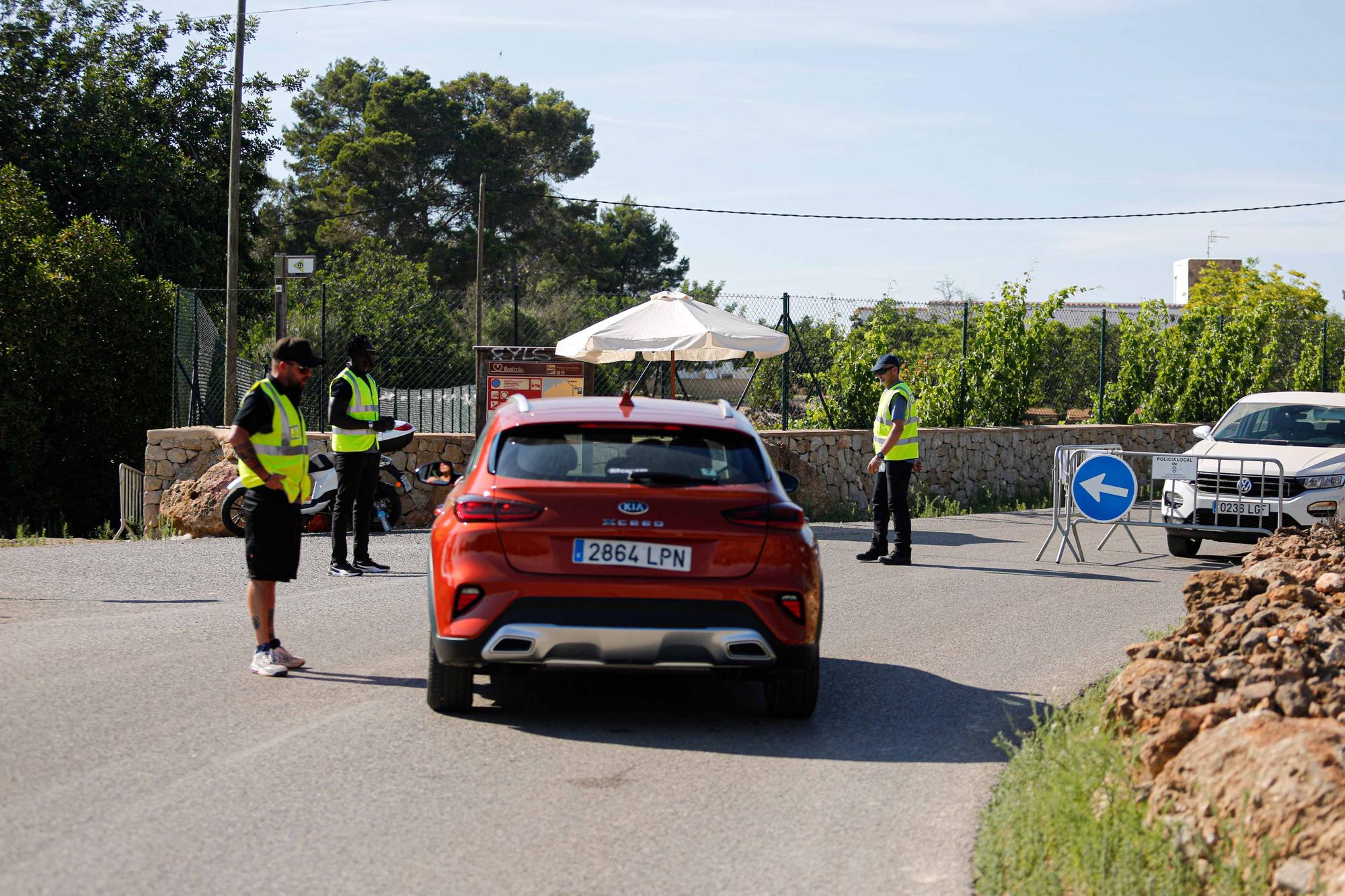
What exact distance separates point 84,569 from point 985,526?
34.5 ft

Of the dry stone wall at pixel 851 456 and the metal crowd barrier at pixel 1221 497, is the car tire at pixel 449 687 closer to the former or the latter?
the metal crowd barrier at pixel 1221 497

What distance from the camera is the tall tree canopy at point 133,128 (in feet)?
97.5

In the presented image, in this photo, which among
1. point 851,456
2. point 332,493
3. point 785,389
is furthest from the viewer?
point 785,389

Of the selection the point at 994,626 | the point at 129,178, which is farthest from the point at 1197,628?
the point at 129,178

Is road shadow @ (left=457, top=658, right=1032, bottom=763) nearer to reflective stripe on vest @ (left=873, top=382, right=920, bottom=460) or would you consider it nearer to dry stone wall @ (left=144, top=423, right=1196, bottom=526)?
reflective stripe on vest @ (left=873, top=382, right=920, bottom=460)

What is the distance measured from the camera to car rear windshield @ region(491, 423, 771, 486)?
6508 millimetres

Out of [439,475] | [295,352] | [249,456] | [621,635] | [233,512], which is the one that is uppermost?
[295,352]

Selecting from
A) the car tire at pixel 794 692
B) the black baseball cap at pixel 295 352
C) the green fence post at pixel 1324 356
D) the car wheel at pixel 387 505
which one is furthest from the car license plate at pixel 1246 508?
the green fence post at pixel 1324 356

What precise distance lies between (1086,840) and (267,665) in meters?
4.63

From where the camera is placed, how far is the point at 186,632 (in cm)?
898

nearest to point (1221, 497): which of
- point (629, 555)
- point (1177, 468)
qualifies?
point (1177, 468)

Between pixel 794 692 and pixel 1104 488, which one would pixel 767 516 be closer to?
pixel 794 692

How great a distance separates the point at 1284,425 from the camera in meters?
15.3

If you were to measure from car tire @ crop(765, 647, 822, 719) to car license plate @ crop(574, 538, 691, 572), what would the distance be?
0.75m
